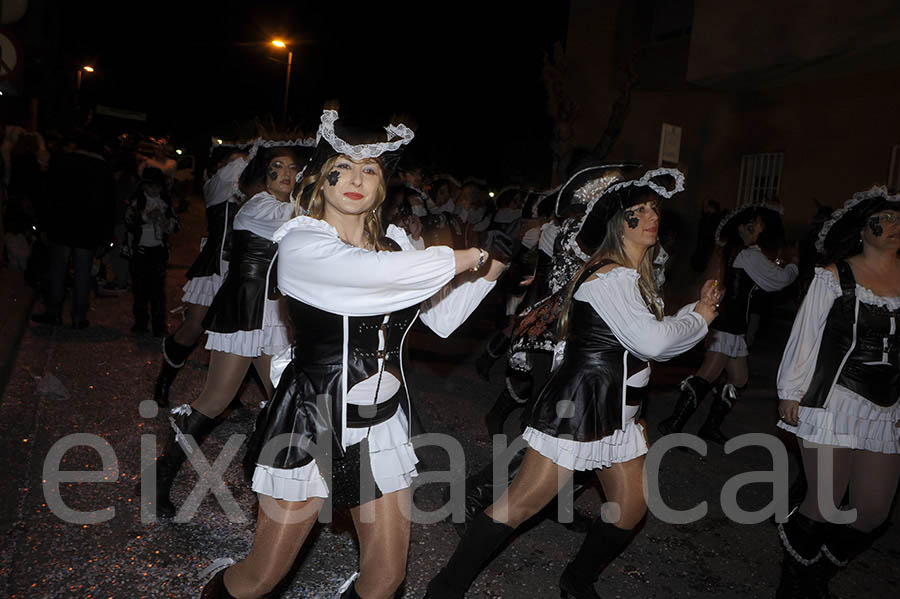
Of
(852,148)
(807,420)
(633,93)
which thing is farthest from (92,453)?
(633,93)

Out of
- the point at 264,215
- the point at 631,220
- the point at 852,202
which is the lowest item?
the point at 264,215

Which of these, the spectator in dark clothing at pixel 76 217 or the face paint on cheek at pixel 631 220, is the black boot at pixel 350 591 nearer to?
the face paint on cheek at pixel 631 220

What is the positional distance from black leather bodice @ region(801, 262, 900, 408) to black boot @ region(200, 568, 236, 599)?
9.51 ft

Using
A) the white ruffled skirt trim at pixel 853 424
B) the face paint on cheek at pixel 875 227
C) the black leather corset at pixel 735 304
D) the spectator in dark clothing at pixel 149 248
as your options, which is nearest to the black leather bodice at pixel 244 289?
the white ruffled skirt trim at pixel 853 424

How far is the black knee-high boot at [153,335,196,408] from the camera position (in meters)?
5.35

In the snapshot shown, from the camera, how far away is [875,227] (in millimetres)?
3850

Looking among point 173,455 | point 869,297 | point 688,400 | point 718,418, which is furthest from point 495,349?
point 869,297

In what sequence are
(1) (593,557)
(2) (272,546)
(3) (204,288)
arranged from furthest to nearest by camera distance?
(3) (204,288) < (1) (593,557) < (2) (272,546)

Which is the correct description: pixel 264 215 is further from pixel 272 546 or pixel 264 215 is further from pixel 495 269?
pixel 272 546

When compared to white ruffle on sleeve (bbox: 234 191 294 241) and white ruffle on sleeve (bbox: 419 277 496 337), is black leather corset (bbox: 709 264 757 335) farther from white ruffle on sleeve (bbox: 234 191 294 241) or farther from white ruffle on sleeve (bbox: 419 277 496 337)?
white ruffle on sleeve (bbox: 419 277 496 337)

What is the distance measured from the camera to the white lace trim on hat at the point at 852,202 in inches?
153

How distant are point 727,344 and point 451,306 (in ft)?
14.2

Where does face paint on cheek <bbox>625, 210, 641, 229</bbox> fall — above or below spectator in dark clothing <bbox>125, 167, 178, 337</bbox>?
above

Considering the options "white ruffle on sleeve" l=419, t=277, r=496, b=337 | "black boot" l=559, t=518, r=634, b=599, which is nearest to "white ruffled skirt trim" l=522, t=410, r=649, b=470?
"black boot" l=559, t=518, r=634, b=599
